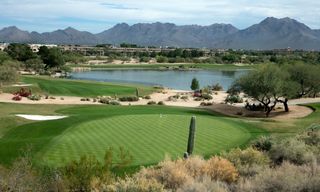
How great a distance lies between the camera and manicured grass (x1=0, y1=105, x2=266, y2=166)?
63.8 ft

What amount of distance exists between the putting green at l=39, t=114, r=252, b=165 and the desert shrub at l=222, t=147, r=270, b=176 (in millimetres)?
3521

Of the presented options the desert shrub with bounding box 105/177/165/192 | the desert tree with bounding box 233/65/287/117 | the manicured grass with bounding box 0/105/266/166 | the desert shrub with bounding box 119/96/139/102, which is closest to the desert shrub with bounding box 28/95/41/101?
the desert shrub with bounding box 119/96/139/102

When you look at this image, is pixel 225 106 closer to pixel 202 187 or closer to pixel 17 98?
pixel 17 98

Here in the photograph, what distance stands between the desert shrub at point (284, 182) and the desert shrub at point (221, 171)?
28.9 inches

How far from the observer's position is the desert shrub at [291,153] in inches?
621

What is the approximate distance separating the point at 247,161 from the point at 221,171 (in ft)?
7.40

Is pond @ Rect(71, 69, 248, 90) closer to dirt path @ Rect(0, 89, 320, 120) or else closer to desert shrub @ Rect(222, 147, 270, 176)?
dirt path @ Rect(0, 89, 320, 120)

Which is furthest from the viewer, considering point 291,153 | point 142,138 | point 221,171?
point 142,138

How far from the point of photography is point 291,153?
1627 centimetres

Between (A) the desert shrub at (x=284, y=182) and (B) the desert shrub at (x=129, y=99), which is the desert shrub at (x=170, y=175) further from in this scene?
(B) the desert shrub at (x=129, y=99)

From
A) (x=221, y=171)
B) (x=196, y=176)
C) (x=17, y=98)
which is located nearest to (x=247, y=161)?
(x=221, y=171)

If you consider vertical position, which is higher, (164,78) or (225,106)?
(225,106)

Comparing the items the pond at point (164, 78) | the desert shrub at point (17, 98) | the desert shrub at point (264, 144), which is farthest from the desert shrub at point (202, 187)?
the pond at point (164, 78)

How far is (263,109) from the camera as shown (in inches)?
1881
